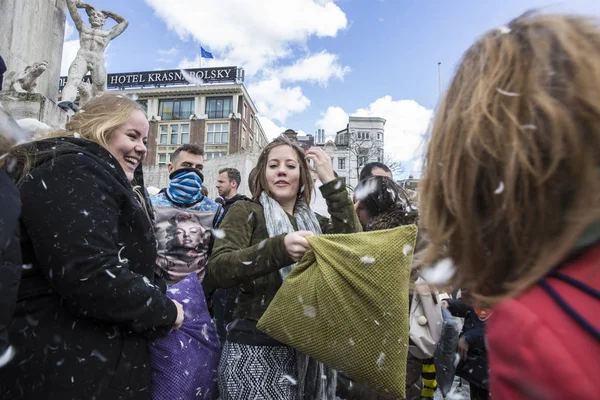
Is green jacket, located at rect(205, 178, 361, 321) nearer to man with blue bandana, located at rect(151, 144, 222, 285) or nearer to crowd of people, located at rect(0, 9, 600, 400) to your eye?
crowd of people, located at rect(0, 9, 600, 400)

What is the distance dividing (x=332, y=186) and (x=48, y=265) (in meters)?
1.62

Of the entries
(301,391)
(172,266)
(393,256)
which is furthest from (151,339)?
(172,266)

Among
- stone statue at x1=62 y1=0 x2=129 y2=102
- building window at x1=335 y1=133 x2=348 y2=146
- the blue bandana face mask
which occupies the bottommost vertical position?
the blue bandana face mask

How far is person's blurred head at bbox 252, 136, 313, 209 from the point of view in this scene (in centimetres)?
269

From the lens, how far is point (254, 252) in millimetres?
2189

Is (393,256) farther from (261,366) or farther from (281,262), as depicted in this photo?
(261,366)

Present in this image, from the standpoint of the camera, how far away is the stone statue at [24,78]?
6.68 meters

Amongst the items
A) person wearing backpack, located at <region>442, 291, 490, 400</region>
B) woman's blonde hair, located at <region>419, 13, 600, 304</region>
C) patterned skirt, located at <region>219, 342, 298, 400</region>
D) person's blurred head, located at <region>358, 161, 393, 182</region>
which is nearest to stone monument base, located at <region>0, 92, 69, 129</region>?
person's blurred head, located at <region>358, 161, 393, 182</region>

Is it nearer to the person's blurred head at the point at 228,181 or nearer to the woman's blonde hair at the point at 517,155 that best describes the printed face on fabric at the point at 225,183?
the person's blurred head at the point at 228,181

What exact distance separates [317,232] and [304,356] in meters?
0.78

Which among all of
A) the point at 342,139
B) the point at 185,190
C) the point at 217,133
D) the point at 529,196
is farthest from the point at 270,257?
the point at 217,133

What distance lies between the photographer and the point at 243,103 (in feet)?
196

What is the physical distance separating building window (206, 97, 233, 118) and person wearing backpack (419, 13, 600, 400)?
6044 centimetres

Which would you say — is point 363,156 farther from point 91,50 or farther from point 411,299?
point 411,299
